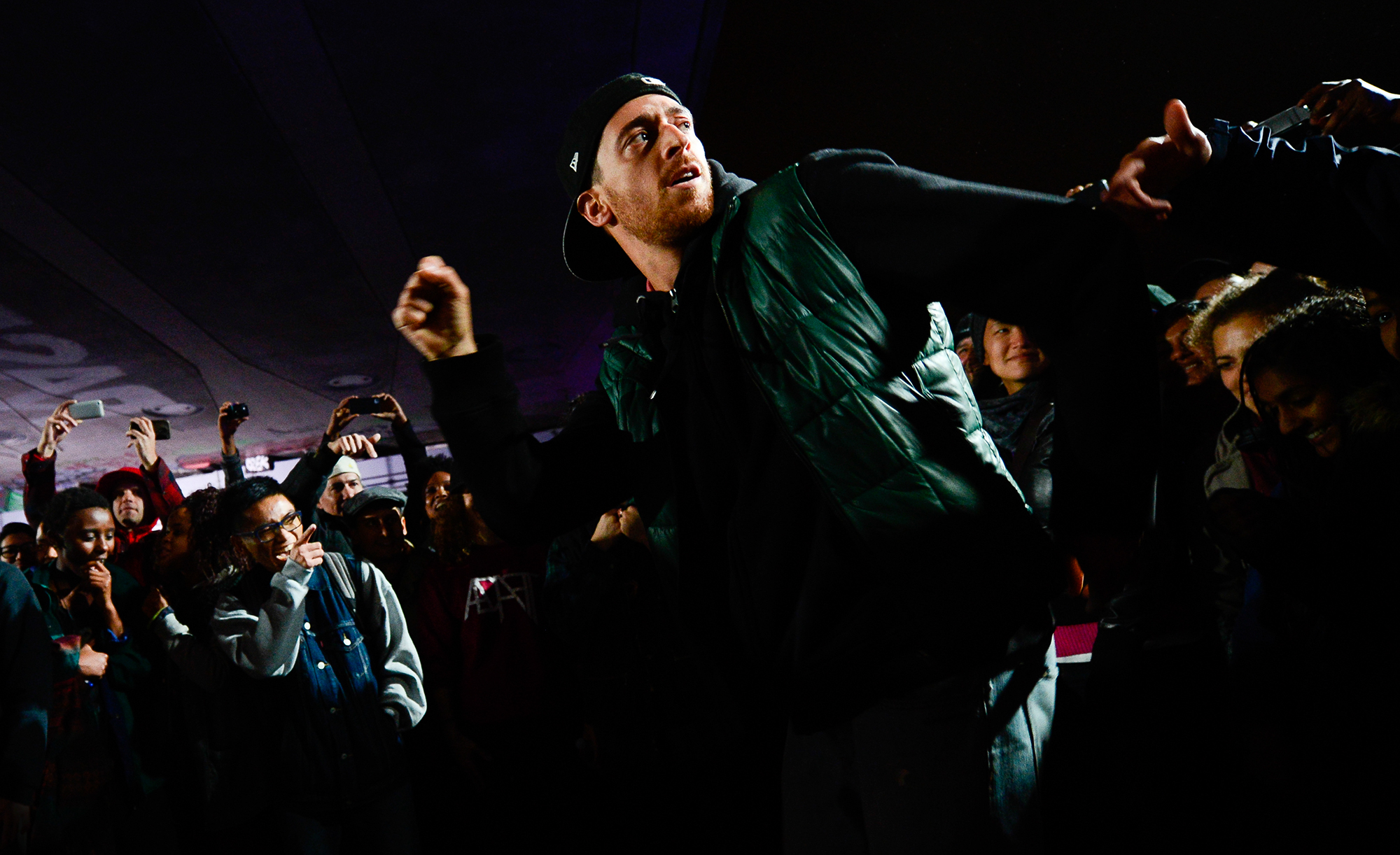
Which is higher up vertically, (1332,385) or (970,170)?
(970,170)

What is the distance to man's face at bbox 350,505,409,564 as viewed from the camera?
12.0 feet

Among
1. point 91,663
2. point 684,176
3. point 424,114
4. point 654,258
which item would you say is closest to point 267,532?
point 91,663

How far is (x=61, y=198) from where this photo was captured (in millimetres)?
5543

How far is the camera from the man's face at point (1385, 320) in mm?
1444

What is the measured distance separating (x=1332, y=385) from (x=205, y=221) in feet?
23.0

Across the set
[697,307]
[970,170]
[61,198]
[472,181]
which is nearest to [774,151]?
[970,170]

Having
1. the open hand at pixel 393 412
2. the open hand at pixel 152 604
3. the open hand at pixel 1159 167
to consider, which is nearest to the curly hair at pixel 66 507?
the open hand at pixel 152 604

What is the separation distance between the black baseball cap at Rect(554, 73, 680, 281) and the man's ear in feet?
0.06

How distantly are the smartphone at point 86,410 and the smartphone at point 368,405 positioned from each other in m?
1.72

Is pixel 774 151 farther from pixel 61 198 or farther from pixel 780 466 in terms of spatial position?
pixel 61 198

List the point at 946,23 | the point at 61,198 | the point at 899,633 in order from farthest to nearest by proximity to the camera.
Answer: the point at 61,198, the point at 946,23, the point at 899,633

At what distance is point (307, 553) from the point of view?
2510 mm

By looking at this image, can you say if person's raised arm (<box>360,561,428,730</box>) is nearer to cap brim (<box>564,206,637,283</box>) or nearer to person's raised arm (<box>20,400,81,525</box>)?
cap brim (<box>564,206,637,283</box>)

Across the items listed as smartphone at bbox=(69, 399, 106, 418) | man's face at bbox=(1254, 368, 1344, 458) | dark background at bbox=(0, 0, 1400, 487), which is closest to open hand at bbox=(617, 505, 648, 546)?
man's face at bbox=(1254, 368, 1344, 458)
